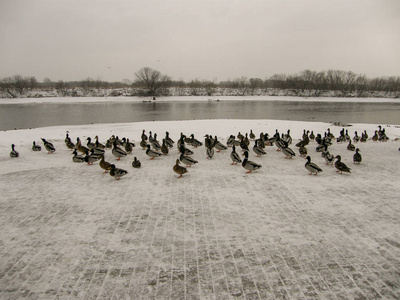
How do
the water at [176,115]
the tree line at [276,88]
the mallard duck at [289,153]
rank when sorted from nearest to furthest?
the mallard duck at [289,153], the water at [176,115], the tree line at [276,88]

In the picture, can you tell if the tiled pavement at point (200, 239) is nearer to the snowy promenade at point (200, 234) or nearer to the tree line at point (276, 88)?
the snowy promenade at point (200, 234)

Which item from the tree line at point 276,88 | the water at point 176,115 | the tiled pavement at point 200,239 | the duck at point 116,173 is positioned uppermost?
the tree line at point 276,88

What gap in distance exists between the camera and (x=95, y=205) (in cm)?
715

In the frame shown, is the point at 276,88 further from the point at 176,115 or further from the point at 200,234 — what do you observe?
the point at 200,234

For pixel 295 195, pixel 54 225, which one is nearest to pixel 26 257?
pixel 54 225

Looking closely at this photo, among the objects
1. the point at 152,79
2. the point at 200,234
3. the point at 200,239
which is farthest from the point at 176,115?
the point at 152,79

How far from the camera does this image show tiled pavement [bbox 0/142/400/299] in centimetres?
430

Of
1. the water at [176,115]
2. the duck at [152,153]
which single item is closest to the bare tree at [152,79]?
the water at [176,115]

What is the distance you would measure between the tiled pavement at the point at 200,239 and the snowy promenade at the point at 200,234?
0.02m

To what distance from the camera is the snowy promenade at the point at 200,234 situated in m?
4.32

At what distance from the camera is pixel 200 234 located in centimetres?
574

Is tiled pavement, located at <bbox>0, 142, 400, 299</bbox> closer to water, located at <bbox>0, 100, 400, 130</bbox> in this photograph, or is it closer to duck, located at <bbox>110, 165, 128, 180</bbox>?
duck, located at <bbox>110, 165, 128, 180</bbox>

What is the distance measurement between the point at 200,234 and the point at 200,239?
190 millimetres

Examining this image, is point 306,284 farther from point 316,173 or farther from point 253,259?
point 316,173
